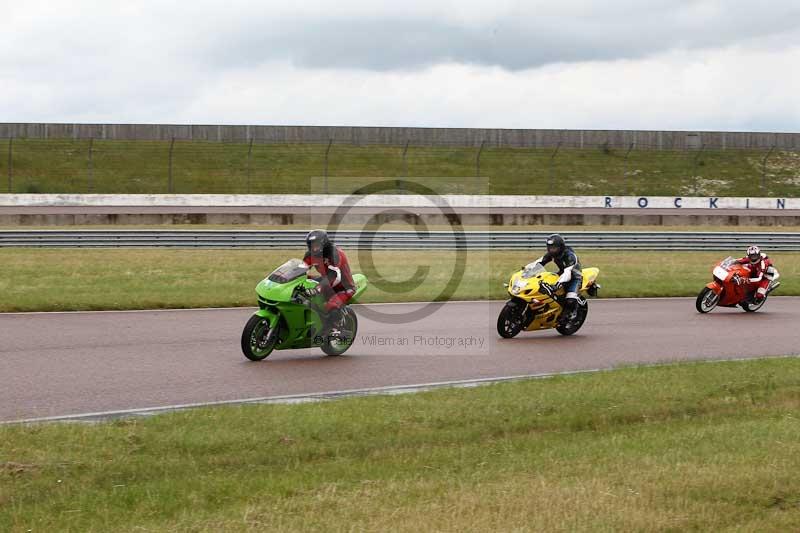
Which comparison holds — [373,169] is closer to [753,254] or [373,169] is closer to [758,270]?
[758,270]

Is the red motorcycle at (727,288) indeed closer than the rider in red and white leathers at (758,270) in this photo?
Yes

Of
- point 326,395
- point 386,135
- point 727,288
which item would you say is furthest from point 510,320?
point 386,135

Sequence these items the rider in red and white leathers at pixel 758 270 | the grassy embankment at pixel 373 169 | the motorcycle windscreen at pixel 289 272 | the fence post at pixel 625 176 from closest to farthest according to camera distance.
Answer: the motorcycle windscreen at pixel 289 272
the rider in red and white leathers at pixel 758 270
the grassy embankment at pixel 373 169
the fence post at pixel 625 176

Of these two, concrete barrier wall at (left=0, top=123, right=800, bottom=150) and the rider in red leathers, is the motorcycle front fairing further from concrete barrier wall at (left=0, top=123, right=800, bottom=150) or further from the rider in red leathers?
concrete barrier wall at (left=0, top=123, right=800, bottom=150)

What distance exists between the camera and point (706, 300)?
1742cm

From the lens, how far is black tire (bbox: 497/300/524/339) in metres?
Answer: 13.9

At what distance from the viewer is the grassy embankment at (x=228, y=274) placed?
57.5ft

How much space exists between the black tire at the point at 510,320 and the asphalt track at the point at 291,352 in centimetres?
20

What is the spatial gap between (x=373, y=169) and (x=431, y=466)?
44.3 m

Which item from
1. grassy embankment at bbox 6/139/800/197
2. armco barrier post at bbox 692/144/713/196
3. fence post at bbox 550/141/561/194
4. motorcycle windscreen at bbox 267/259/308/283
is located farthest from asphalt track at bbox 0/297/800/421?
armco barrier post at bbox 692/144/713/196

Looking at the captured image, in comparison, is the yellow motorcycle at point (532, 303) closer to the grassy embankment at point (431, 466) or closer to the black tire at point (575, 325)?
the black tire at point (575, 325)

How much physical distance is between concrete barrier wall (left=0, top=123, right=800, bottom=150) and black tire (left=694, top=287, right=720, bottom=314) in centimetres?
3982

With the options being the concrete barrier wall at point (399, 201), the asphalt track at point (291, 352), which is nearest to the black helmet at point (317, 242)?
the asphalt track at point (291, 352)

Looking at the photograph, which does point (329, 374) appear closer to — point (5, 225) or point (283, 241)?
point (283, 241)
